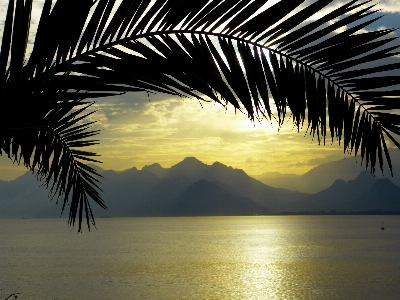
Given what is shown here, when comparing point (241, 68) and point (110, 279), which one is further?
point (110, 279)

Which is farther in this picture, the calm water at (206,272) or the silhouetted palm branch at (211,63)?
the calm water at (206,272)

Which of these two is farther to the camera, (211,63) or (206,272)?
(206,272)

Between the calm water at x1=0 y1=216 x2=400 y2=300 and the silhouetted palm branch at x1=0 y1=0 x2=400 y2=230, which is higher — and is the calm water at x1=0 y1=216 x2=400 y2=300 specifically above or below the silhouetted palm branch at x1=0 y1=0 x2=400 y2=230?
below

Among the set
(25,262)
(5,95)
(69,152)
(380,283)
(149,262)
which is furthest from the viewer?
(25,262)

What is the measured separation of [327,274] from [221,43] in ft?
259

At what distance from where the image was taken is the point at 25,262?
96625 mm

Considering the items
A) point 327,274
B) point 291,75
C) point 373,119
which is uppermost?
point 291,75

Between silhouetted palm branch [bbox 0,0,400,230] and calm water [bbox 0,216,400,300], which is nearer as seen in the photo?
silhouetted palm branch [bbox 0,0,400,230]

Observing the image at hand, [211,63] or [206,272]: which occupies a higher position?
[211,63]

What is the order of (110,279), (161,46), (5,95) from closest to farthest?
(5,95), (161,46), (110,279)

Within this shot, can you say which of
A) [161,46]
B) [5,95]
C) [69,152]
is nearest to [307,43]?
[161,46]

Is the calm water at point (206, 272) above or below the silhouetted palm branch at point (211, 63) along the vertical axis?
below

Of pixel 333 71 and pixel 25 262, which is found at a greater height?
pixel 333 71

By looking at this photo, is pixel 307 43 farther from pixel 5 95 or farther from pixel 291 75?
pixel 5 95
